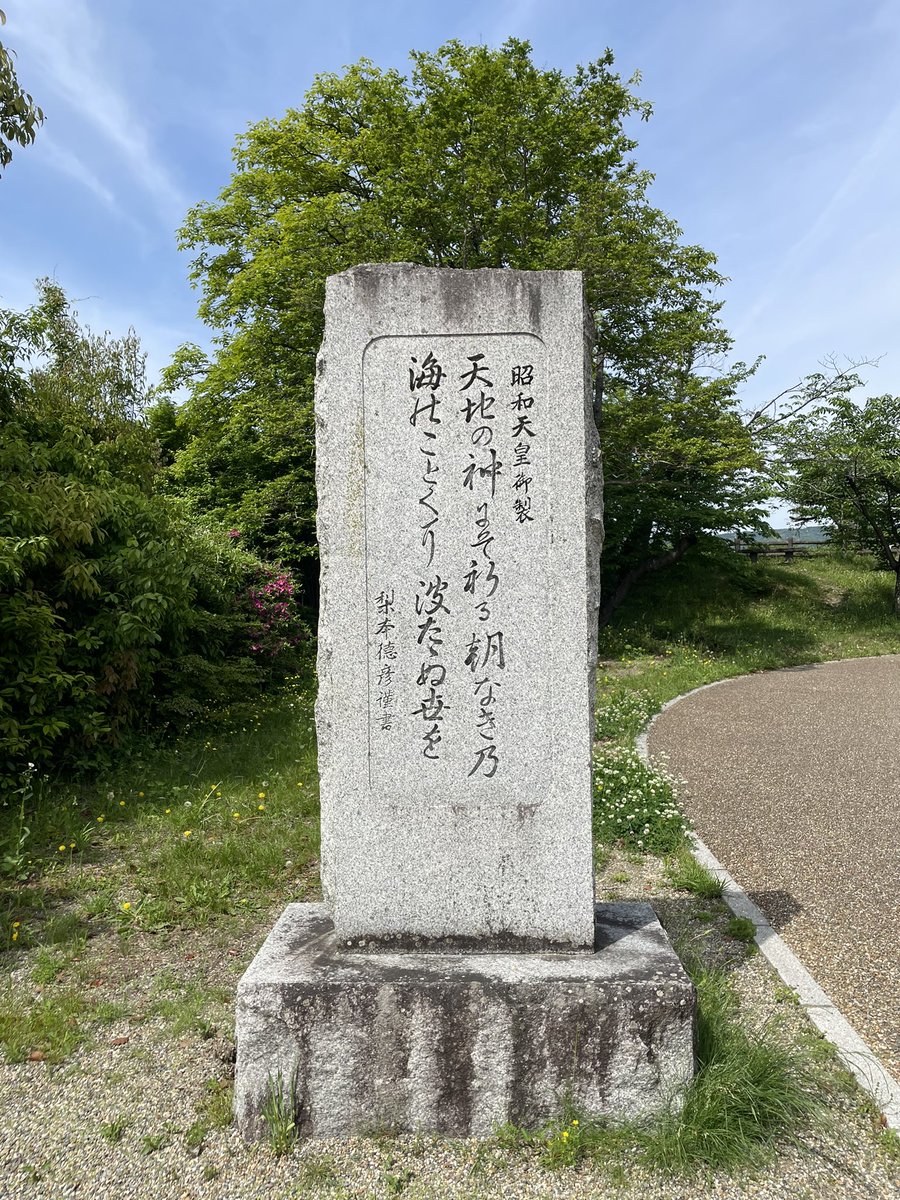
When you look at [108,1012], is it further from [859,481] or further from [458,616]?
[859,481]

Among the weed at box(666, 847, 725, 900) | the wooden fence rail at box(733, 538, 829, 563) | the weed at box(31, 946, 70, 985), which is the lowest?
the weed at box(666, 847, 725, 900)

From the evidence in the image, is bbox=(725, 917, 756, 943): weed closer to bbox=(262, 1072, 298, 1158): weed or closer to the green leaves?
bbox=(262, 1072, 298, 1158): weed

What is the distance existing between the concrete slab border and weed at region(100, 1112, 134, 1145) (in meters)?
2.83

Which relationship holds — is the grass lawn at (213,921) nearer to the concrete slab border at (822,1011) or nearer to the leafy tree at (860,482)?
the concrete slab border at (822,1011)

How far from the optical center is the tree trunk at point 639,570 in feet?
61.1

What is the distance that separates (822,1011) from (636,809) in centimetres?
269

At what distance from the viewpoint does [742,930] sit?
4398 millimetres

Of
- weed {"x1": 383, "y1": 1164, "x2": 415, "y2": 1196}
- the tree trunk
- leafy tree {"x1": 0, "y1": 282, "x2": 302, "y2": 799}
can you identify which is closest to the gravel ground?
weed {"x1": 383, "y1": 1164, "x2": 415, "y2": 1196}

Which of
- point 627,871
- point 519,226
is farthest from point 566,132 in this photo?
point 627,871

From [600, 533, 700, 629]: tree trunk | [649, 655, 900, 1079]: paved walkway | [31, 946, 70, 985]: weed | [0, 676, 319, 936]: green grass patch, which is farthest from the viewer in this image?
[600, 533, 700, 629]: tree trunk

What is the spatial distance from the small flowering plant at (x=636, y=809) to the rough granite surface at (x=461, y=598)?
2.78 m

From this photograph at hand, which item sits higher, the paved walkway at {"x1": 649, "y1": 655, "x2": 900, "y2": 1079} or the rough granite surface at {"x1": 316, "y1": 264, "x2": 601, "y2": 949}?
the rough granite surface at {"x1": 316, "y1": 264, "x2": 601, "y2": 949}

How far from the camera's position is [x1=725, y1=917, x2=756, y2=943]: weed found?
4.38 m

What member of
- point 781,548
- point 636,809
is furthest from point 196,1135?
point 781,548
